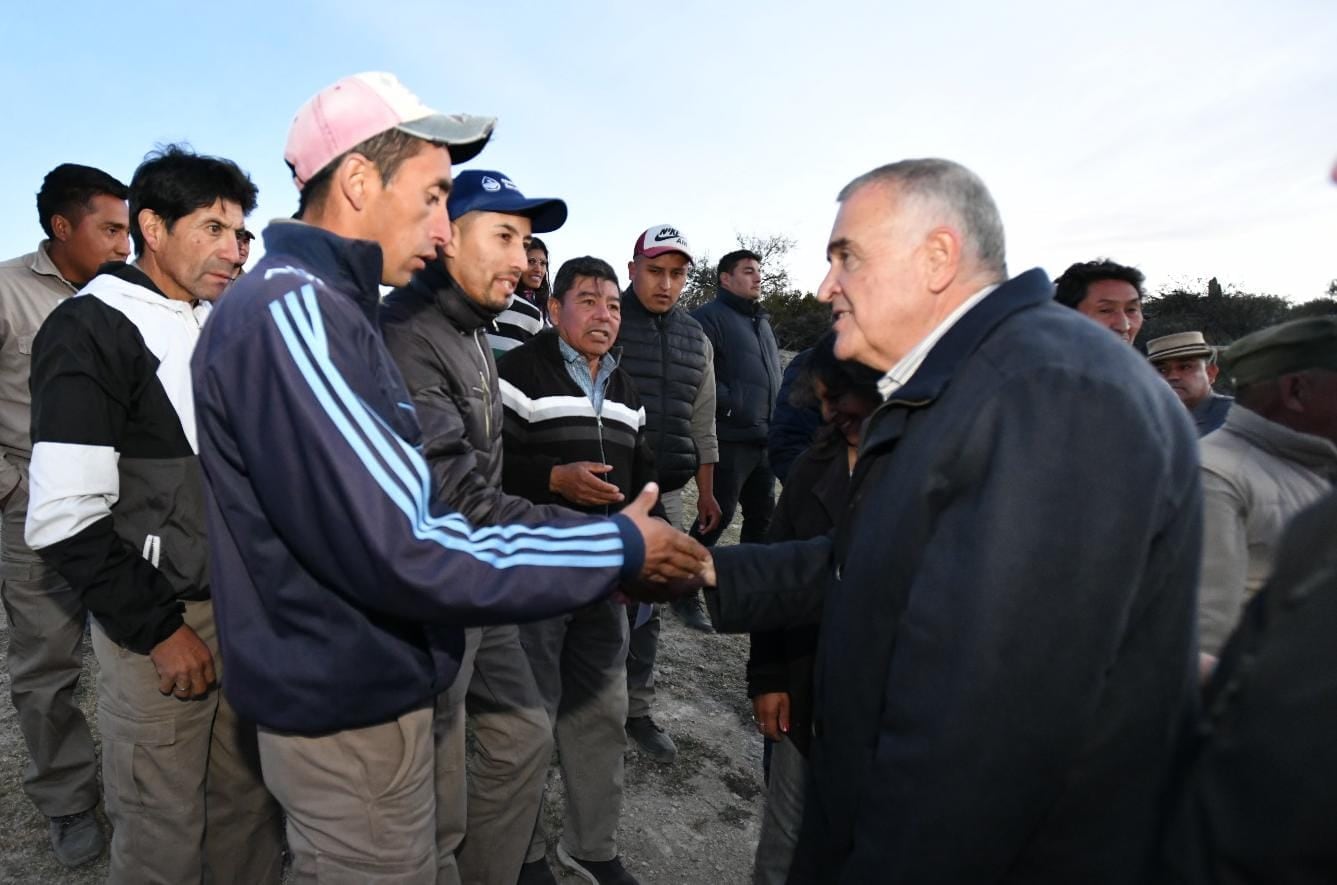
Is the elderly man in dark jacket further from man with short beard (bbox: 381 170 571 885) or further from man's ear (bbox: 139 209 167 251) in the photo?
man's ear (bbox: 139 209 167 251)

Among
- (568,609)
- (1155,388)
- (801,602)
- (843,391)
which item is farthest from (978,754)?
(843,391)

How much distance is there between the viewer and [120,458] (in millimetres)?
2508

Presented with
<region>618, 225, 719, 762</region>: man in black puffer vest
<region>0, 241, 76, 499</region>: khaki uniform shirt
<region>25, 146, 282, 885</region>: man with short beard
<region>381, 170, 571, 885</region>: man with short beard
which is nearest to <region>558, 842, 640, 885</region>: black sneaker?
<region>381, 170, 571, 885</region>: man with short beard

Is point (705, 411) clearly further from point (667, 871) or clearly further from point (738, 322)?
point (667, 871)

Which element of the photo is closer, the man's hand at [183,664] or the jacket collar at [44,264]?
the man's hand at [183,664]

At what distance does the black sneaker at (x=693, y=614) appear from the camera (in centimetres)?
609

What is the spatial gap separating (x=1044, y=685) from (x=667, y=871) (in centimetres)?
261

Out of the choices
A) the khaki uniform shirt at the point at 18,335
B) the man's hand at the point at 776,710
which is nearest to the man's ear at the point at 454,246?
the man's hand at the point at 776,710

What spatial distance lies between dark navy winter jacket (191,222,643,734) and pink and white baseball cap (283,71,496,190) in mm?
219

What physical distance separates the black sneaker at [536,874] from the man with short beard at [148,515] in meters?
1.06

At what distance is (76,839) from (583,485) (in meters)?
2.61

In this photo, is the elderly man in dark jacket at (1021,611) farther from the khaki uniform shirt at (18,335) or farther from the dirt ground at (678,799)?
the khaki uniform shirt at (18,335)

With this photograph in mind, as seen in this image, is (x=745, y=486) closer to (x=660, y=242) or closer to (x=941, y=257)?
(x=660, y=242)

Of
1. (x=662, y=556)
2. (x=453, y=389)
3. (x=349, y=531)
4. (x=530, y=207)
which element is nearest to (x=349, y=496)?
(x=349, y=531)
